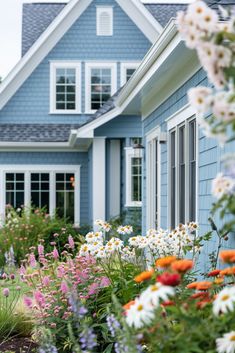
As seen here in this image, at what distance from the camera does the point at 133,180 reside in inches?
709

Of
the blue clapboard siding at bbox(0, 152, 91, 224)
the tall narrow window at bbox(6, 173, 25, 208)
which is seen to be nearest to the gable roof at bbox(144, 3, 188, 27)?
the blue clapboard siding at bbox(0, 152, 91, 224)

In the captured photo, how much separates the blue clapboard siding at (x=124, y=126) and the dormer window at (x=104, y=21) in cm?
378

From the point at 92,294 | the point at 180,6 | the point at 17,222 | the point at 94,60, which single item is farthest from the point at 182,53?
the point at 180,6

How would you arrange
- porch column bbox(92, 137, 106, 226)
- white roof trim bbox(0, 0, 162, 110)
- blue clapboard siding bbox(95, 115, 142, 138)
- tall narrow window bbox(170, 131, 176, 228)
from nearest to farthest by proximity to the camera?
1. tall narrow window bbox(170, 131, 176, 228)
2. porch column bbox(92, 137, 106, 226)
3. blue clapboard siding bbox(95, 115, 142, 138)
4. white roof trim bbox(0, 0, 162, 110)

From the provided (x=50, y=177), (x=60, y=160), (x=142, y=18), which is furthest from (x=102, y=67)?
(x=50, y=177)

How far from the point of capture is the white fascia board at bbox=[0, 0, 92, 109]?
19625mm

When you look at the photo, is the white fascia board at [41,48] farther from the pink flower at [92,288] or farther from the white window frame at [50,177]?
the pink flower at [92,288]

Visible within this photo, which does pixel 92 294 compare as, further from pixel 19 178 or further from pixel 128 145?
pixel 19 178

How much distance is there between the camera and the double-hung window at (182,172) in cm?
863

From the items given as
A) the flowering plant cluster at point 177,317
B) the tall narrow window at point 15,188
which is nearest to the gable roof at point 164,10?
the tall narrow window at point 15,188

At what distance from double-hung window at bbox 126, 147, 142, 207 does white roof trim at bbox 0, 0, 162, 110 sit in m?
3.80

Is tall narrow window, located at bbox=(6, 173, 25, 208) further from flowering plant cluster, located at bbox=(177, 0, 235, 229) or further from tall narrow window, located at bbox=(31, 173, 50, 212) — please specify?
flowering plant cluster, located at bbox=(177, 0, 235, 229)

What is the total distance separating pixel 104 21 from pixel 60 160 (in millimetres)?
3911

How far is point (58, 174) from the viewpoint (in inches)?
794
